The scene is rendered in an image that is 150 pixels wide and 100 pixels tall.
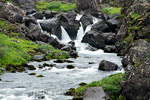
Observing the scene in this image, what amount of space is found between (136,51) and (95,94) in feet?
28.8

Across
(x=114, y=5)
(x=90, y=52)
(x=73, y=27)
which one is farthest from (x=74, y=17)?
(x=114, y=5)

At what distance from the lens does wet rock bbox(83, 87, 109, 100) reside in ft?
84.0

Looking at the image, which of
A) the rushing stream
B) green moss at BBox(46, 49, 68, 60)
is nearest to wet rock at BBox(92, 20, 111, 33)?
green moss at BBox(46, 49, 68, 60)

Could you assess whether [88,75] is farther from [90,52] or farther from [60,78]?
[90,52]

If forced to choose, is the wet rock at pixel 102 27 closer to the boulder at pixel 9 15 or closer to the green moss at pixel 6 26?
the boulder at pixel 9 15

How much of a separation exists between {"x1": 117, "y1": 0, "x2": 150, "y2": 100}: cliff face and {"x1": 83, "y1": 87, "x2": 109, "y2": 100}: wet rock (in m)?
1.93

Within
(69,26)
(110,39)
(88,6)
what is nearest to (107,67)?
(110,39)

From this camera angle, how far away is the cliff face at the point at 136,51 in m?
24.0

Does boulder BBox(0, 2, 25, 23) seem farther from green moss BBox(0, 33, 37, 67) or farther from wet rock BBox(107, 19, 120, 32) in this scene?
wet rock BBox(107, 19, 120, 32)

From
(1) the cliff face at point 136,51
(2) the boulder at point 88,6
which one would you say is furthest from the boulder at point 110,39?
(2) the boulder at point 88,6

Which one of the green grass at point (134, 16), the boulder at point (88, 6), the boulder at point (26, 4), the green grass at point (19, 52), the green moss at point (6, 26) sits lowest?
the green grass at point (19, 52)

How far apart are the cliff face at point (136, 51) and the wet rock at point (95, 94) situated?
193 centimetres

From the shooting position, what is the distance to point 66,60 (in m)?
55.9

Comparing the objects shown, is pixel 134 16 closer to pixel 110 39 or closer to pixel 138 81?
pixel 110 39
